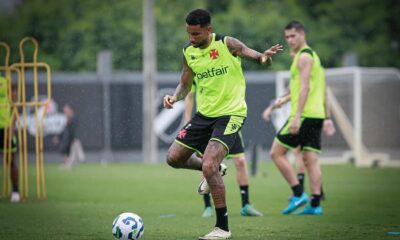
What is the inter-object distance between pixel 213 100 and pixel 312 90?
2895 mm

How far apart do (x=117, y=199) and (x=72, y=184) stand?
4.13 metres

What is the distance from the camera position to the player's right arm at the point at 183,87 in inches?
343

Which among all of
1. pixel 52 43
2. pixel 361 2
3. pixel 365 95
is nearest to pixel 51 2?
pixel 52 43

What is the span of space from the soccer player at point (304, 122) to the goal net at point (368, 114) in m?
12.3

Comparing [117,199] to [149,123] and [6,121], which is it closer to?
[6,121]

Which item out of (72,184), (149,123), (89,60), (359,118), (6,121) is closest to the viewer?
(6,121)

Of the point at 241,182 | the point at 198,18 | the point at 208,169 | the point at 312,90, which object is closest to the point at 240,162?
the point at 241,182

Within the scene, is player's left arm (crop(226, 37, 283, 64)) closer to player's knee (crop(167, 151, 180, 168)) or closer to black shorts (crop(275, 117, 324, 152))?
player's knee (crop(167, 151, 180, 168))

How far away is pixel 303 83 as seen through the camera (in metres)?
10.6

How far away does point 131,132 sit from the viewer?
30703 millimetres

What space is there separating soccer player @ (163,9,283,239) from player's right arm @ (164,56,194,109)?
0.01m

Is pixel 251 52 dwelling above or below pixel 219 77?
above

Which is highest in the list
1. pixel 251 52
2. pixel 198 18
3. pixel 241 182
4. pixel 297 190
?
pixel 198 18

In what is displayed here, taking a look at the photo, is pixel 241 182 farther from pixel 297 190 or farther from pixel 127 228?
pixel 127 228
